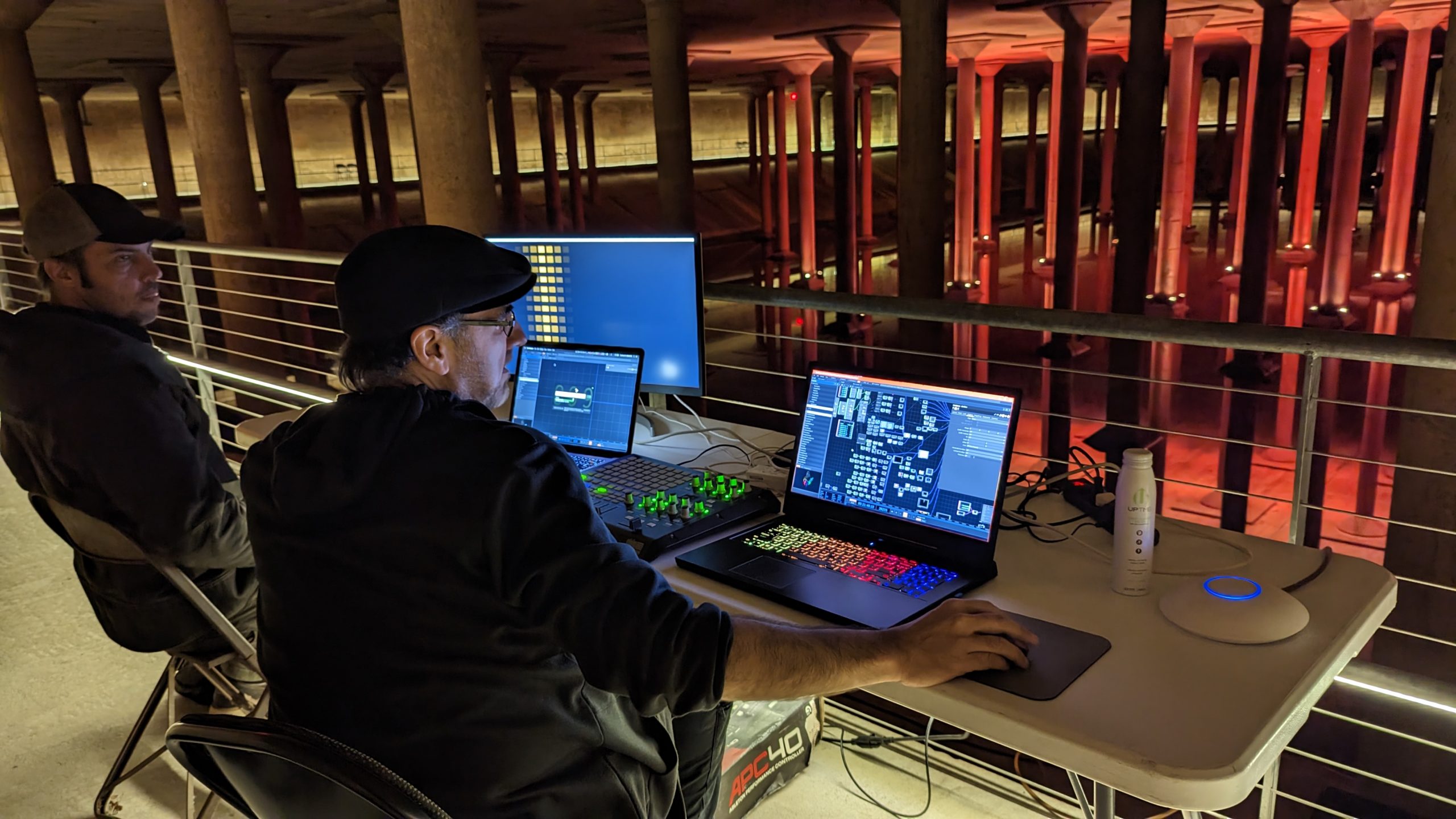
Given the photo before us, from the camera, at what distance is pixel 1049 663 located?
1.32 meters

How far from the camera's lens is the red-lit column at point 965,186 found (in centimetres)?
1436

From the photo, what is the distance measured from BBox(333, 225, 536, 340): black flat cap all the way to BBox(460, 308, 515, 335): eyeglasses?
3 cm

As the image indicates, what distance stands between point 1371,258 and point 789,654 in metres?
20.9

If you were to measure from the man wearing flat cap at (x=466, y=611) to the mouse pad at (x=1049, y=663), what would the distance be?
3 centimetres

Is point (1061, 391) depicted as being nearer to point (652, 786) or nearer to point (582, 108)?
point (652, 786)

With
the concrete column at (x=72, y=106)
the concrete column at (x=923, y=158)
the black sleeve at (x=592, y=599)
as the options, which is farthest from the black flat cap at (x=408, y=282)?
the concrete column at (x=72, y=106)

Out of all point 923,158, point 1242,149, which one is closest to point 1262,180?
point 923,158

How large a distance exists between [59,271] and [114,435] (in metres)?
0.58

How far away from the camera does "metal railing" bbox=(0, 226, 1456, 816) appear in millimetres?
1814

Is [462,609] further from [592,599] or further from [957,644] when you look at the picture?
[957,644]

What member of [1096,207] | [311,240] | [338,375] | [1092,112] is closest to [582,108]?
[311,240]

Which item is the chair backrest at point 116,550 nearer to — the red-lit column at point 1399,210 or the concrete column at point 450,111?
the concrete column at point 450,111

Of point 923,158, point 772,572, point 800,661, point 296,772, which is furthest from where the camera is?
point 923,158

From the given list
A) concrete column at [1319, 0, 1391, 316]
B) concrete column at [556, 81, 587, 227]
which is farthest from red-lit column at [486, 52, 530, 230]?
concrete column at [1319, 0, 1391, 316]
